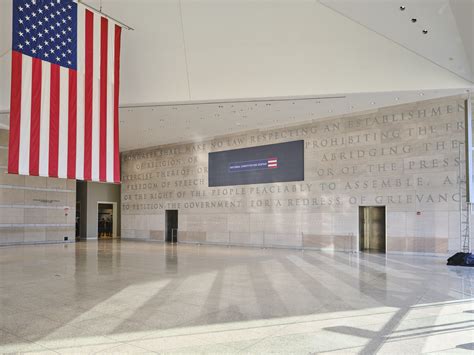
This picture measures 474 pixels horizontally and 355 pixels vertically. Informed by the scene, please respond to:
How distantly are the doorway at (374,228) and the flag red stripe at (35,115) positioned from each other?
1758 centimetres

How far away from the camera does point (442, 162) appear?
19109 millimetres

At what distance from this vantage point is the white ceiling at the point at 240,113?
18656 mm

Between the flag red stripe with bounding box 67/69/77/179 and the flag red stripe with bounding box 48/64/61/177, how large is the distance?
0.35 m

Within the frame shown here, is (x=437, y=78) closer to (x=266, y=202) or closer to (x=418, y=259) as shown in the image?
(x=418, y=259)

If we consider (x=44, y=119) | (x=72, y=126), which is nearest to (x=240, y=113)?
(x=72, y=126)

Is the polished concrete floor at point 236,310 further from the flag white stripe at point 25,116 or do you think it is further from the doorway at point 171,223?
the doorway at point 171,223

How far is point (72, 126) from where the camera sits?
11.9m

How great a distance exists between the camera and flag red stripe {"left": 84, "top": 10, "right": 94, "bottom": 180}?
12227mm

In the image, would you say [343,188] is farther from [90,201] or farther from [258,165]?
[90,201]

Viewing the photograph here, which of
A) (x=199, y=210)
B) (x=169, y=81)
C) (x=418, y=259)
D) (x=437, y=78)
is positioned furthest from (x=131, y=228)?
(x=437, y=78)

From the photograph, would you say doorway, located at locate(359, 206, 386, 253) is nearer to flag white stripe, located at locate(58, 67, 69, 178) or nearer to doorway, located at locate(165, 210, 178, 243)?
doorway, located at locate(165, 210, 178, 243)

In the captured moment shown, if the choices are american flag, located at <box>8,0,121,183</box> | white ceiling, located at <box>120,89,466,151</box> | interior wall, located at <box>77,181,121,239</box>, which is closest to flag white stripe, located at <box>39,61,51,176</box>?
american flag, located at <box>8,0,121,183</box>

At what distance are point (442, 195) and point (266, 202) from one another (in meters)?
10.3

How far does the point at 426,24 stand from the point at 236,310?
11032 millimetres
